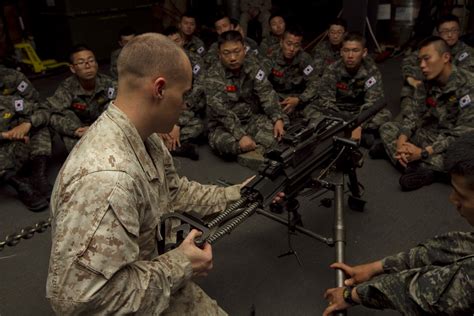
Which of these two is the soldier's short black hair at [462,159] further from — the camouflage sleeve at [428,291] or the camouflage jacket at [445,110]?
the camouflage jacket at [445,110]

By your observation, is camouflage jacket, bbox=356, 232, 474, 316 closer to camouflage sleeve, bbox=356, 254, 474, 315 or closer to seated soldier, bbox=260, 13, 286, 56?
camouflage sleeve, bbox=356, 254, 474, 315

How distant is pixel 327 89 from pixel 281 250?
2.15 metres

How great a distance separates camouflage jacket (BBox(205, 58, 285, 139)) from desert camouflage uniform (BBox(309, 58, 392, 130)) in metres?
0.50

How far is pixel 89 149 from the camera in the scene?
3.89 feet

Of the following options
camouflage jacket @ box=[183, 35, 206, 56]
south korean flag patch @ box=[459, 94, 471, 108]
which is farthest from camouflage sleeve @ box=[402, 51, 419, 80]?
camouflage jacket @ box=[183, 35, 206, 56]

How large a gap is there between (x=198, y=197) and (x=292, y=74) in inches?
123

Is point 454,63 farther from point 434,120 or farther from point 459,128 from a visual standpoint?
point 459,128

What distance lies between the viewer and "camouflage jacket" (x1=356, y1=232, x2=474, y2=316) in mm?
1203

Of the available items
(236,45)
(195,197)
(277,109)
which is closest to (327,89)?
(277,109)

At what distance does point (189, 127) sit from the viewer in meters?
3.95

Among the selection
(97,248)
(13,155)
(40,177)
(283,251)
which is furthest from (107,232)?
(13,155)

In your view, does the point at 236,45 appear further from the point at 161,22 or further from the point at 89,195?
the point at 161,22

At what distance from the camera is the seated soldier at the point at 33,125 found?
3217 mm

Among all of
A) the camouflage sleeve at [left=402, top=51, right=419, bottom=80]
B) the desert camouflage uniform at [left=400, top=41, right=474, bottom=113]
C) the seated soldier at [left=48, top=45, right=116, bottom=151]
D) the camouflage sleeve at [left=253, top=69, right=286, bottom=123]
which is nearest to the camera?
the seated soldier at [left=48, top=45, right=116, bottom=151]
